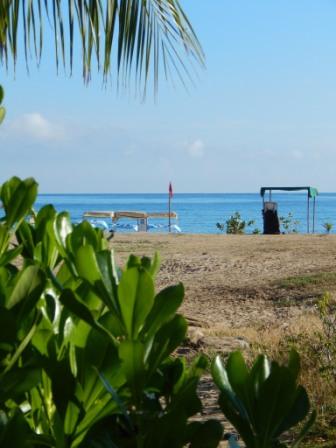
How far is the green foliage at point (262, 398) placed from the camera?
816 millimetres

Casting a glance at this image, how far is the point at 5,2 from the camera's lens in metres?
3.53

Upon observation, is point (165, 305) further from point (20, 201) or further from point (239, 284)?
point (239, 284)

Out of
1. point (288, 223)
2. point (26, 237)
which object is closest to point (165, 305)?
point (26, 237)

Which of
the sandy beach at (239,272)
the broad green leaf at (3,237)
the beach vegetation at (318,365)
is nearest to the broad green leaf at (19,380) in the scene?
the broad green leaf at (3,237)

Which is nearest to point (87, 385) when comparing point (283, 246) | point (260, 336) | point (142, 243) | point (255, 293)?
point (260, 336)

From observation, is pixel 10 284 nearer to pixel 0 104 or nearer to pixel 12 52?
pixel 0 104

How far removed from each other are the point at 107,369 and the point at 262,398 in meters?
0.17

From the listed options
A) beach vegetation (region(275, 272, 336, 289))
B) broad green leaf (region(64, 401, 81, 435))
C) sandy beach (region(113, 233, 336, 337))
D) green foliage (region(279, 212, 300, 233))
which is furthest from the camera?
green foliage (region(279, 212, 300, 233))

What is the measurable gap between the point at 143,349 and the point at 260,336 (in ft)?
17.5

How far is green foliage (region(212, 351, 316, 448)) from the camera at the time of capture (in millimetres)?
816

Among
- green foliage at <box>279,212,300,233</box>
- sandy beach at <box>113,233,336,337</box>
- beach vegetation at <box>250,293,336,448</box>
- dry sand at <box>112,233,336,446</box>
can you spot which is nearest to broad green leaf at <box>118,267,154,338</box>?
beach vegetation at <box>250,293,336,448</box>

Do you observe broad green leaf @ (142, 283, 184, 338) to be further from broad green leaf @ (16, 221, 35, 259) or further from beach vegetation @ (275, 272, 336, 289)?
beach vegetation @ (275, 272, 336, 289)

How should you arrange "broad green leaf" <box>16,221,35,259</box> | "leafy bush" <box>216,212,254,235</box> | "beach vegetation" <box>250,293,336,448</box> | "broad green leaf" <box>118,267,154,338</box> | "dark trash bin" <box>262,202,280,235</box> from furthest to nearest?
"leafy bush" <box>216,212,254,235</box> < "dark trash bin" <box>262,202,280,235</box> < "beach vegetation" <box>250,293,336,448</box> < "broad green leaf" <box>16,221,35,259</box> < "broad green leaf" <box>118,267,154,338</box>

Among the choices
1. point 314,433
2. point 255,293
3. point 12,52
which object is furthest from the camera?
point 255,293
